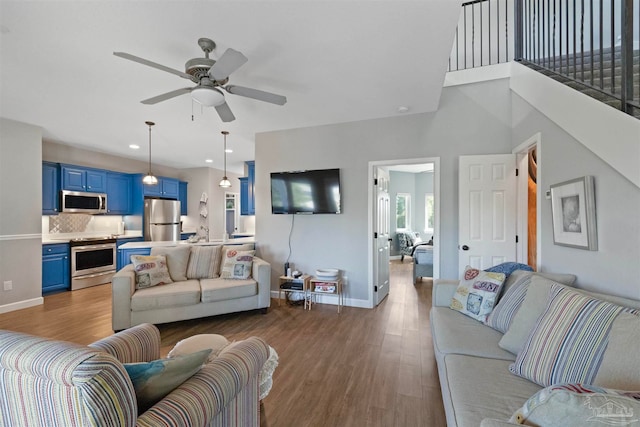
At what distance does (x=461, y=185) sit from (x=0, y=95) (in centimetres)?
539

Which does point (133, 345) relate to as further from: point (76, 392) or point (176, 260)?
point (176, 260)

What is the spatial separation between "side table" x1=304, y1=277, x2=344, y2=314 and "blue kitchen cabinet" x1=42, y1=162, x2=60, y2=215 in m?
4.67

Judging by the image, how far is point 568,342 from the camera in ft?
4.03

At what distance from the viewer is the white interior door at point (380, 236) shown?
3885 mm

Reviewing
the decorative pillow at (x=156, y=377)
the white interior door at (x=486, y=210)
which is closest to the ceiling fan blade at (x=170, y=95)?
the decorative pillow at (x=156, y=377)

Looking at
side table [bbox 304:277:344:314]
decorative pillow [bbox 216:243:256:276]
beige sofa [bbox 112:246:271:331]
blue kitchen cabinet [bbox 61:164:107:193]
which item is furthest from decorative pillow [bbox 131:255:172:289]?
blue kitchen cabinet [bbox 61:164:107:193]

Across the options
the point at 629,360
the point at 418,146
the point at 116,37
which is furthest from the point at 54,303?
the point at 629,360

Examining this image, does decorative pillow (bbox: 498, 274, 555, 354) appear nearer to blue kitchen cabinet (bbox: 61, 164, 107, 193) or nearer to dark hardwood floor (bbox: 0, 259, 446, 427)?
dark hardwood floor (bbox: 0, 259, 446, 427)

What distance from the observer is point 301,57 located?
2.31m

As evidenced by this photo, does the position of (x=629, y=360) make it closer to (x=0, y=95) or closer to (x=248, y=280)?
(x=248, y=280)

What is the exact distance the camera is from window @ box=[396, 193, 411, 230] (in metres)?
8.74

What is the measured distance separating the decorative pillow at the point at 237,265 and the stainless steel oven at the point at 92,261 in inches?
122

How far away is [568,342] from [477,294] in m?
0.98

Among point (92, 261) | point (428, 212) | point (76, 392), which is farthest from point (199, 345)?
point (428, 212)
